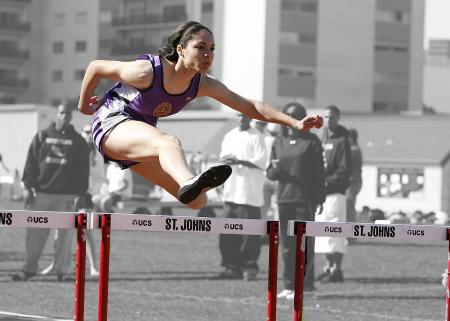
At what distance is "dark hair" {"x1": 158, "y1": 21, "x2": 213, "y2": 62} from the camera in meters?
6.83

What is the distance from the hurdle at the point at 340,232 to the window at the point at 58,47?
87542 mm

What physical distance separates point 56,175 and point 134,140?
8.14 metres

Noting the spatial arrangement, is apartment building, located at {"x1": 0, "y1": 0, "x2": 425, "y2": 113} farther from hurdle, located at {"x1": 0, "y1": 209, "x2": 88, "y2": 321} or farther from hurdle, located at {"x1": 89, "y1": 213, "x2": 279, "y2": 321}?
hurdle, located at {"x1": 0, "y1": 209, "x2": 88, "y2": 321}

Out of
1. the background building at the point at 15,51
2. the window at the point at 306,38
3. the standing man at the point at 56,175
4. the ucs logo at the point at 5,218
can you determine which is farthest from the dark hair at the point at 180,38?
the background building at the point at 15,51

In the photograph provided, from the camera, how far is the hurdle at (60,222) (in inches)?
267

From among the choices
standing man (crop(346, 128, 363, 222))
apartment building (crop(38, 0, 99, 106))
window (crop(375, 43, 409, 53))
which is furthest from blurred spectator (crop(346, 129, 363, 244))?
apartment building (crop(38, 0, 99, 106))

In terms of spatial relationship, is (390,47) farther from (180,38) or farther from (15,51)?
(180,38)

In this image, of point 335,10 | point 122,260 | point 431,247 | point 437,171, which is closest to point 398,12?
point 335,10

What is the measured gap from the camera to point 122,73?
6.82m

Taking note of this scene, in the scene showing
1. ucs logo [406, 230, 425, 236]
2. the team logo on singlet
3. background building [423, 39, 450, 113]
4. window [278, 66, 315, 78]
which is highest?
background building [423, 39, 450, 113]

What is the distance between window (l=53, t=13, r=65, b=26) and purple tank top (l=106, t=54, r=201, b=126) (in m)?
88.4

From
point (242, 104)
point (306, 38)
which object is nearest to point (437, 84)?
point (306, 38)

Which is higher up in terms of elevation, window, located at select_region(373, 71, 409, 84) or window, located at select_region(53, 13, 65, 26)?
window, located at select_region(53, 13, 65, 26)

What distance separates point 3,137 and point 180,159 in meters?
37.7
